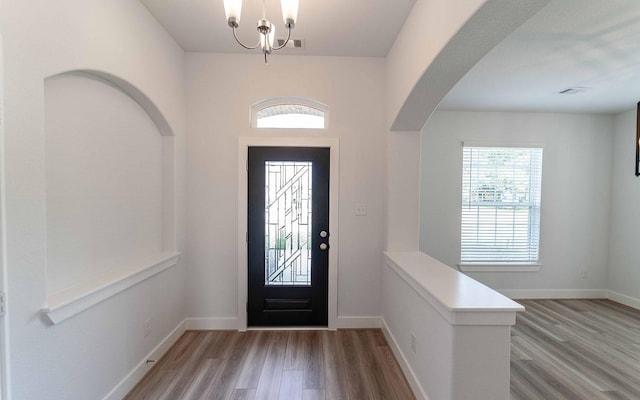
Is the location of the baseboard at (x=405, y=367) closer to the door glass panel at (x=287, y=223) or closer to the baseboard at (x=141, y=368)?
the door glass panel at (x=287, y=223)

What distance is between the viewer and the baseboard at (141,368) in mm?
1948

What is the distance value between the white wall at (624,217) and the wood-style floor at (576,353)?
0.32m

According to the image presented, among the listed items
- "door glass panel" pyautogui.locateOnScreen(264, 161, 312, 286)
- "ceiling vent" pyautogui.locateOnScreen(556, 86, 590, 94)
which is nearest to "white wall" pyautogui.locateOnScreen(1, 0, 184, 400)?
"door glass panel" pyautogui.locateOnScreen(264, 161, 312, 286)

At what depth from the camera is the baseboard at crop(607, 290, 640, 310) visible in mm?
3699

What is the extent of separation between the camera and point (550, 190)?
399cm

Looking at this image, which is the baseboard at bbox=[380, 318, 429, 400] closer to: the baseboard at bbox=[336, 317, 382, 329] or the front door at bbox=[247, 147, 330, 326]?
the baseboard at bbox=[336, 317, 382, 329]

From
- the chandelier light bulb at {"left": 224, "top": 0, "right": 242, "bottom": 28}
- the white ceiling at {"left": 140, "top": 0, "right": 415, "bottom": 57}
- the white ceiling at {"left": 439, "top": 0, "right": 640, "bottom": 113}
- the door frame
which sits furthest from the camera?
the door frame

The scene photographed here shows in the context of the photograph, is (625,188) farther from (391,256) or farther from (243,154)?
(243,154)

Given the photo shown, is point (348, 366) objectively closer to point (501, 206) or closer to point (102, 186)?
point (102, 186)

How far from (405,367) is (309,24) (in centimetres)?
299

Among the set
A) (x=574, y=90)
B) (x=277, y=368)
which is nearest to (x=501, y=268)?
(x=574, y=90)

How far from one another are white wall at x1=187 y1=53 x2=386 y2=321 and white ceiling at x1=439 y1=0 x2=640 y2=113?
1.20m

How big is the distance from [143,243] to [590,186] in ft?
18.9

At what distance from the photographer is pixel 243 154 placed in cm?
289
